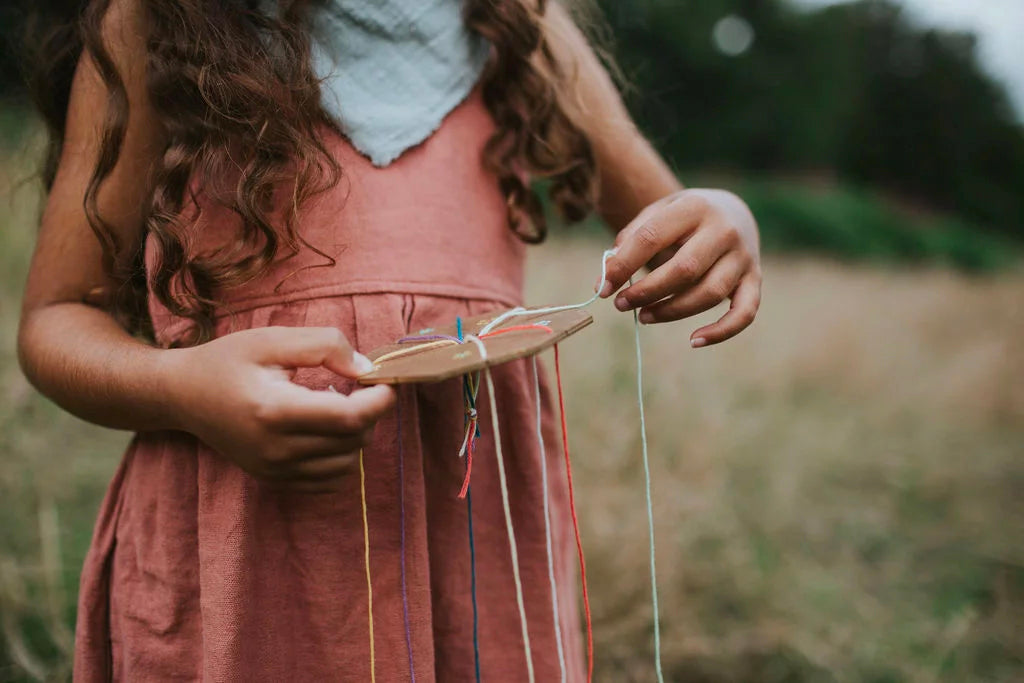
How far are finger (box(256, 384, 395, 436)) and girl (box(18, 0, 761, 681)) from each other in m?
0.07

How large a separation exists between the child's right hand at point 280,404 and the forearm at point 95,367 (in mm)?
55

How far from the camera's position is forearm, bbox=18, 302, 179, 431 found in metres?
0.66

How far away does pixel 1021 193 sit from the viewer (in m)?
15.7

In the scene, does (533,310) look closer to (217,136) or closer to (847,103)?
(217,136)

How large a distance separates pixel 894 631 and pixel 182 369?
2.14 m

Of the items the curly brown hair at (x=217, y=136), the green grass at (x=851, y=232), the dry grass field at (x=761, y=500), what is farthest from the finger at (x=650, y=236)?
the green grass at (x=851, y=232)

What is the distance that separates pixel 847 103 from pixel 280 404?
1781 centimetres

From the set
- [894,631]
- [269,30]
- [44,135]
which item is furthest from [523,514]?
[894,631]

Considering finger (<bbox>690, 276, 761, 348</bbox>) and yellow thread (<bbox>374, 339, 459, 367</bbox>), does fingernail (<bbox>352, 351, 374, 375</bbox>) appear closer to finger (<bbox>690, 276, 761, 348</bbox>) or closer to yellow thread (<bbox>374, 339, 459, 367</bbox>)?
yellow thread (<bbox>374, 339, 459, 367</bbox>)

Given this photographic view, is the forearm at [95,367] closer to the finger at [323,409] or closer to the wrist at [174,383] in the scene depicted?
the wrist at [174,383]

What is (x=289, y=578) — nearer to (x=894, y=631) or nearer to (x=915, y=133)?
(x=894, y=631)

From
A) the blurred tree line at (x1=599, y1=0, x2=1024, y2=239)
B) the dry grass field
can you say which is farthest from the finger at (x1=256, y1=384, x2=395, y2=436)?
the blurred tree line at (x1=599, y1=0, x2=1024, y2=239)

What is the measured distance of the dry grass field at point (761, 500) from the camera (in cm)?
190

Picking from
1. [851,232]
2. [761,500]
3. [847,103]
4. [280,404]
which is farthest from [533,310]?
[847,103]
